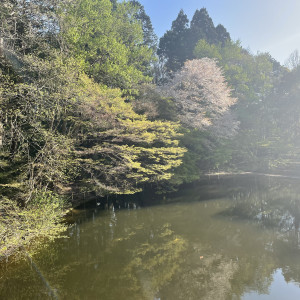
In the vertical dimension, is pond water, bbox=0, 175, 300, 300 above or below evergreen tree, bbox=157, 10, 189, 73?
below

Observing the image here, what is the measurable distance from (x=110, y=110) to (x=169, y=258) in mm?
7076

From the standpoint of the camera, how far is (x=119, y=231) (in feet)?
30.2

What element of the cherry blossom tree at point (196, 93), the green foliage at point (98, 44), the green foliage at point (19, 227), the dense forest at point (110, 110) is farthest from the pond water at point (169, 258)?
the green foliage at point (98, 44)

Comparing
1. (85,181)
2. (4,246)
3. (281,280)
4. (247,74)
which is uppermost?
(247,74)

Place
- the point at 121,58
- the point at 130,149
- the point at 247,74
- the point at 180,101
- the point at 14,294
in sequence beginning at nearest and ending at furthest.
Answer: the point at 14,294, the point at 130,149, the point at 121,58, the point at 180,101, the point at 247,74

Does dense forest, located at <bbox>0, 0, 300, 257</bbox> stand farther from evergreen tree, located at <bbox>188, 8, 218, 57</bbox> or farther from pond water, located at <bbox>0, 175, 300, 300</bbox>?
pond water, located at <bbox>0, 175, 300, 300</bbox>

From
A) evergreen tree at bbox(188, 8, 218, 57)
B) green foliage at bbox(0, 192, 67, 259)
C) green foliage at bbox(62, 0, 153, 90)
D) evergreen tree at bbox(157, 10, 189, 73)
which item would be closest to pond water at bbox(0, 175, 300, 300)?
green foliage at bbox(0, 192, 67, 259)

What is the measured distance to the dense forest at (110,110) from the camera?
769cm

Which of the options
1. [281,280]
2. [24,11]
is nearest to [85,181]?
[24,11]

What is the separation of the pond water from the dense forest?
107 centimetres

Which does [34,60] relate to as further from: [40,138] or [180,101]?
[180,101]

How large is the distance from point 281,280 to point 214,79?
16.5 meters

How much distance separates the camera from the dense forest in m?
7.69

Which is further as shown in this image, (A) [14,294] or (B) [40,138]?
(B) [40,138]
